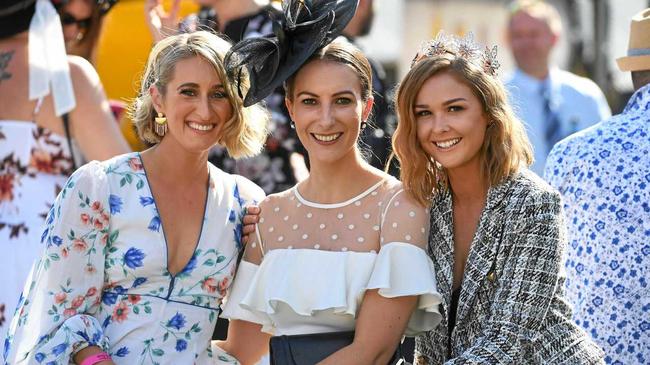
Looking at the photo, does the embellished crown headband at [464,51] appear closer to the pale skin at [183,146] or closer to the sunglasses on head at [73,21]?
the pale skin at [183,146]

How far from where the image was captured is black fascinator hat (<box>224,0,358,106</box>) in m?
3.83

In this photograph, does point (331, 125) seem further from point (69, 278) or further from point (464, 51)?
point (69, 278)

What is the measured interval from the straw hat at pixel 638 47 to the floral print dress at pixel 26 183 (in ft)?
7.22

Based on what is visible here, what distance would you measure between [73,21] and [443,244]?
225 centimetres

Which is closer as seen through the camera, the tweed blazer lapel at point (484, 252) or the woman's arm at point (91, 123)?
the tweed blazer lapel at point (484, 252)

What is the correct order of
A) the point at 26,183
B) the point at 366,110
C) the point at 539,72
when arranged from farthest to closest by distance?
the point at 539,72
the point at 26,183
the point at 366,110

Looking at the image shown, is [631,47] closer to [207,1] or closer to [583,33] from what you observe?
[207,1]

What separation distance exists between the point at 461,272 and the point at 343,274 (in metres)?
0.36

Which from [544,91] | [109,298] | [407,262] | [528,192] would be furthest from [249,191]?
[544,91]

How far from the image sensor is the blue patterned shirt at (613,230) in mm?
4203

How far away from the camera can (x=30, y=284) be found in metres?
3.84

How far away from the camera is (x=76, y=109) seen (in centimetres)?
487

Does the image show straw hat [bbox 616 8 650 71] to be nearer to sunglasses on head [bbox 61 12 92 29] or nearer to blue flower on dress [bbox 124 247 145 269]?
blue flower on dress [bbox 124 247 145 269]

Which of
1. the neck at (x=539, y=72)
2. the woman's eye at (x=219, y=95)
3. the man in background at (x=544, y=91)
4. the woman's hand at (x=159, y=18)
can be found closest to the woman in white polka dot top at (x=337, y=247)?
the woman's eye at (x=219, y=95)
